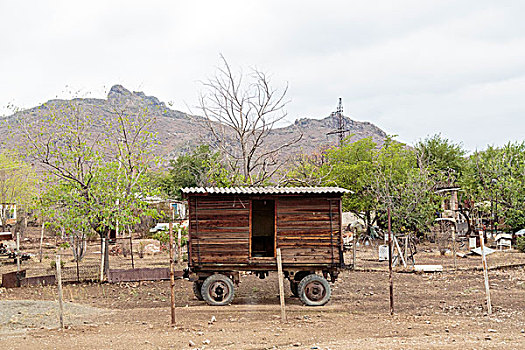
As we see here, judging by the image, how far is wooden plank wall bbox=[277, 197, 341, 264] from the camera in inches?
591

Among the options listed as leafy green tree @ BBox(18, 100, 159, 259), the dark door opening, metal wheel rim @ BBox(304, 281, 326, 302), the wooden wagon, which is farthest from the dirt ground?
leafy green tree @ BBox(18, 100, 159, 259)

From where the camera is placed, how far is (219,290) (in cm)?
1491

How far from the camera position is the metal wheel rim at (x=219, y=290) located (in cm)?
1487

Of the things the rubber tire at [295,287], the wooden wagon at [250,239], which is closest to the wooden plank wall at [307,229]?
the wooden wagon at [250,239]

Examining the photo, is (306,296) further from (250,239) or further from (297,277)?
(250,239)

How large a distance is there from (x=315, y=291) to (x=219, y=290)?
8.96 feet

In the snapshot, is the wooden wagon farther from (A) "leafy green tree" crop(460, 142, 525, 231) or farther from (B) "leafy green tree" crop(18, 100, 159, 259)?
(A) "leafy green tree" crop(460, 142, 525, 231)

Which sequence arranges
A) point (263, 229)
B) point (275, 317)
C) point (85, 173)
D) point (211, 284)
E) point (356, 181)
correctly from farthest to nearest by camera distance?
point (356, 181), point (85, 173), point (263, 229), point (211, 284), point (275, 317)

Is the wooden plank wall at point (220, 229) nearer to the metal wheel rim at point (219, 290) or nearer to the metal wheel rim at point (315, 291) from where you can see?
the metal wheel rim at point (219, 290)

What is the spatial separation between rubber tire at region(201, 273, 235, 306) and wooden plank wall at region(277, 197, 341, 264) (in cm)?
176

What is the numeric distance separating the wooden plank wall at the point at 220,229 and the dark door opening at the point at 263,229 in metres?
3.58

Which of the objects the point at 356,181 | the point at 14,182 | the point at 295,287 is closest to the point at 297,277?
the point at 295,287

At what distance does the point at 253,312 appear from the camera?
45.3ft

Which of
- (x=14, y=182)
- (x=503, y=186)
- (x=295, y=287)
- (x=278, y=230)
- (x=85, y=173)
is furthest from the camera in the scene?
(x=14, y=182)
